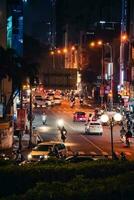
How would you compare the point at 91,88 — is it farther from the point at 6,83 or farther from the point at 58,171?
the point at 58,171

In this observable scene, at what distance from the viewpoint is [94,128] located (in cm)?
6638

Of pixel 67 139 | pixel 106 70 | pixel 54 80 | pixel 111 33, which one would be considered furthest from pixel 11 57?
pixel 111 33

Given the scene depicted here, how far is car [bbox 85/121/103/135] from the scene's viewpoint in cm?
6563

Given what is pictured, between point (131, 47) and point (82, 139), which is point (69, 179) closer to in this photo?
point (82, 139)

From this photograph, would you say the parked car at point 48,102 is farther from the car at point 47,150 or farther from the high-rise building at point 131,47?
the car at point 47,150

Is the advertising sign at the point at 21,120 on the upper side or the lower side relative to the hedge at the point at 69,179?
upper

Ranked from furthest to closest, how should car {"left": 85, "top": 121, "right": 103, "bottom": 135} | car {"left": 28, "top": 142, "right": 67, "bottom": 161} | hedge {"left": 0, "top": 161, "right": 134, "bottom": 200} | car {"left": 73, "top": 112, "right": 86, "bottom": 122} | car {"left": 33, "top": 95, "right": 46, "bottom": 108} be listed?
car {"left": 33, "top": 95, "right": 46, "bottom": 108}, car {"left": 73, "top": 112, "right": 86, "bottom": 122}, car {"left": 85, "top": 121, "right": 103, "bottom": 135}, car {"left": 28, "top": 142, "right": 67, "bottom": 161}, hedge {"left": 0, "top": 161, "right": 134, "bottom": 200}

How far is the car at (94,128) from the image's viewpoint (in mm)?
65631

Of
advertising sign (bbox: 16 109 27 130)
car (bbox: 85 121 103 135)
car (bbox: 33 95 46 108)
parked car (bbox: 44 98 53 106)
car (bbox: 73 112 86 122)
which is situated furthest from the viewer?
parked car (bbox: 44 98 53 106)

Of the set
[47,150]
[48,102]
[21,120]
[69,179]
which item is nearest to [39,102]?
[48,102]

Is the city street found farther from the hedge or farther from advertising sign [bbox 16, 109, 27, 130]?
the hedge

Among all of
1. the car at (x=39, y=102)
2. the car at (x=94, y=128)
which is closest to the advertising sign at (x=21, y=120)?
the car at (x=94, y=128)

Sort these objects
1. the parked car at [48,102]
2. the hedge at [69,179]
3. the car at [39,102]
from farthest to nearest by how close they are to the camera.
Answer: the parked car at [48,102] → the car at [39,102] → the hedge at [69,179]

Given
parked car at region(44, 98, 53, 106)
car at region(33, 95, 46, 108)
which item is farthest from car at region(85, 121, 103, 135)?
parked car at region(44, 98, 53, 106)
